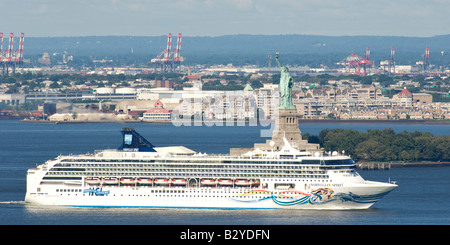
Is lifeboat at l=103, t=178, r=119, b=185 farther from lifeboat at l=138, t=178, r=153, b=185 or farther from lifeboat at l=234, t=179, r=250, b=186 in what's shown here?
lifeboat at l=234, t=179, r=250, b=186

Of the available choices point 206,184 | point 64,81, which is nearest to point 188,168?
point 206,184

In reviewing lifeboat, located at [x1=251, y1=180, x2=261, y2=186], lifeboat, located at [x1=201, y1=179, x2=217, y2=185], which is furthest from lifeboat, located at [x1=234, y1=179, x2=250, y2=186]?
lifeboat, located at [x1=201, y1=179, x2=217, y2=185]

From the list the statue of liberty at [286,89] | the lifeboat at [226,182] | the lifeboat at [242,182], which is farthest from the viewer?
the statue of liberty at [286,89]

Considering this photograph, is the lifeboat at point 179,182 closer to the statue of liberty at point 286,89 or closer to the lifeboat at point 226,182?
the lifeboat at point 226,182

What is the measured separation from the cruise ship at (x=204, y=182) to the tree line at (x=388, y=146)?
2060cm

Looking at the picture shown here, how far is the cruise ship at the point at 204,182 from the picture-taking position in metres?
35.8

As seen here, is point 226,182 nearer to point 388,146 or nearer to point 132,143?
point 132,143

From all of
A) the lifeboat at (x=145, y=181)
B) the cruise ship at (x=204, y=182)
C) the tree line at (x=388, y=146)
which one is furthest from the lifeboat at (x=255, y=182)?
the tree line at (x=388, y=146)

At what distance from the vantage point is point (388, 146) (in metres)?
58.8

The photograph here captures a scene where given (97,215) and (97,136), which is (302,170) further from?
(97,136)

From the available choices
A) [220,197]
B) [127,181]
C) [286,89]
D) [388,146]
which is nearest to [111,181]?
[127,181]

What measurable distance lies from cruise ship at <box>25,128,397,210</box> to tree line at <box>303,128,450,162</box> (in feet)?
67.6

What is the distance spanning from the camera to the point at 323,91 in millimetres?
132875
